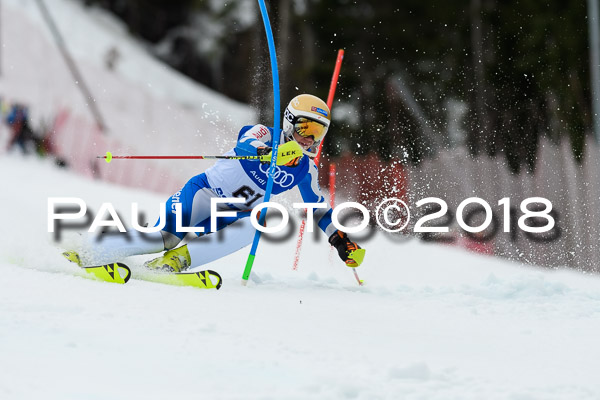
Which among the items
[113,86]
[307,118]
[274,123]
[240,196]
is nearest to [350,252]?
[240,196]

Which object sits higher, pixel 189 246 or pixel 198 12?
pixel 198 12

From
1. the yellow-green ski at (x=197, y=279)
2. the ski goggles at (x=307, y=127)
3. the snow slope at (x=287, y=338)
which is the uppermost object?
the ski goggles at (x=307, y=127)

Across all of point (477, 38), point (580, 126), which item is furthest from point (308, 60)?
point (580, 126)

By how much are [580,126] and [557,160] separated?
3.77 metres

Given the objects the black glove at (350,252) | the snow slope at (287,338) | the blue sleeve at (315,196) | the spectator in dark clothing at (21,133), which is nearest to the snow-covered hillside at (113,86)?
the spectator in dark clothing at (21,133)

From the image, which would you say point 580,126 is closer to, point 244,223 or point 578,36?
point 578,36

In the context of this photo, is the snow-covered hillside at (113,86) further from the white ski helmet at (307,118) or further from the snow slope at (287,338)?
the snow slope at (287,338)

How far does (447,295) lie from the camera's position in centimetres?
512

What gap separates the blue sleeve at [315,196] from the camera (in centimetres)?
534

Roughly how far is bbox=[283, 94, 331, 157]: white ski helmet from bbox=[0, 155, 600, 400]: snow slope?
0.99m

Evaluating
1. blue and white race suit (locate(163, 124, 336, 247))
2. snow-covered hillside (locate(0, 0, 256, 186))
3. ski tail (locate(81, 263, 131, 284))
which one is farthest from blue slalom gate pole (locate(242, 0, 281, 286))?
snow-covered hillside (locate(0, 0, 256, 186))

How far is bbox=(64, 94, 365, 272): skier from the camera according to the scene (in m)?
4.87

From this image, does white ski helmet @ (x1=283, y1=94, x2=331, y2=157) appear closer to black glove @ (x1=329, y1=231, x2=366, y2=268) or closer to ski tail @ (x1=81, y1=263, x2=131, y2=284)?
black glove @ (x1=329, y1=231, x2=366, y2=268)

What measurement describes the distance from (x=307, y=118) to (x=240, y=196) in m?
0.67
